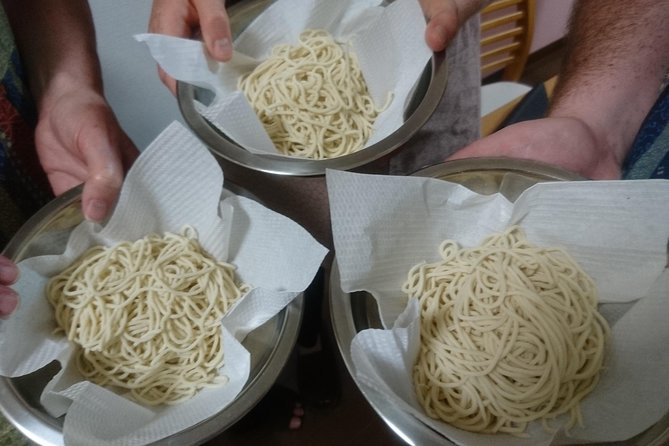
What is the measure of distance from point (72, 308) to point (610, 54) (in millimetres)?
795

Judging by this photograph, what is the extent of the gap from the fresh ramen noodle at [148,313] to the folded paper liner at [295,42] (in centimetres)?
16

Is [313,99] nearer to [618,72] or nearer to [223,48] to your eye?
[223,48]

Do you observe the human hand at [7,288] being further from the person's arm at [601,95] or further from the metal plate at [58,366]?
the person's arm at [601,95]

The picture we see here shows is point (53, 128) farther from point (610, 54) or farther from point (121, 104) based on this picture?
point (610, 54)

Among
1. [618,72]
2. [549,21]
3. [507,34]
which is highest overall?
[618,72]

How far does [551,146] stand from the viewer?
67 cm

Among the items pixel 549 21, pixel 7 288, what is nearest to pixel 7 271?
pixel 7 288

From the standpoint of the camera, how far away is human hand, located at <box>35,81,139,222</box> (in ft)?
2.00

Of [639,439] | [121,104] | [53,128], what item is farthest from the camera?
[121,104]

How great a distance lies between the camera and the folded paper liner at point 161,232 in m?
0.51

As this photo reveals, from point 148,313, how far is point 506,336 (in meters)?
0.38

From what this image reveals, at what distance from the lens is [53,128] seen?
0.71 metres

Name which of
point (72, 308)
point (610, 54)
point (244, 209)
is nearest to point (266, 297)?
point (244, 209)

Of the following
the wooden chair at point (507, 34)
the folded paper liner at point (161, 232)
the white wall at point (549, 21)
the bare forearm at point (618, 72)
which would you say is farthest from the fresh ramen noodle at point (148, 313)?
the white wall at point (549, 21)
